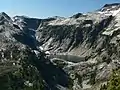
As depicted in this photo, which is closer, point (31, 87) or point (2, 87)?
point (2, 87)

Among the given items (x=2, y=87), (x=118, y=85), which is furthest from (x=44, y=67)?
(x=118, y=85)

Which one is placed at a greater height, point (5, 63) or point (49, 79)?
point (5, 63)

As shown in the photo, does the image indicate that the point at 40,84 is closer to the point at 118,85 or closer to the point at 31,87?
the point at 31,87

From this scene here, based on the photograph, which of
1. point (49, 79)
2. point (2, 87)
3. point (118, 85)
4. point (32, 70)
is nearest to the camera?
point (118, 85)

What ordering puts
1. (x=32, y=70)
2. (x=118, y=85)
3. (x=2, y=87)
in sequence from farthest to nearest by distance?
(x=32, y=70), (x=2, y=87), (x=118, y=85)

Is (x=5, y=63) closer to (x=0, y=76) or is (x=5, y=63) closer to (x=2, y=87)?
(x=0, y=76)

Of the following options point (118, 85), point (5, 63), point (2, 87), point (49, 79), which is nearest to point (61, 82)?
point (49, 79)

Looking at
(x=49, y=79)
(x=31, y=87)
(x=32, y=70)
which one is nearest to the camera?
(x=31, y=87)

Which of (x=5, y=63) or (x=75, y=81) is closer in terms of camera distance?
(x=5, y=63)

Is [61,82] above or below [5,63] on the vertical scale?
below
